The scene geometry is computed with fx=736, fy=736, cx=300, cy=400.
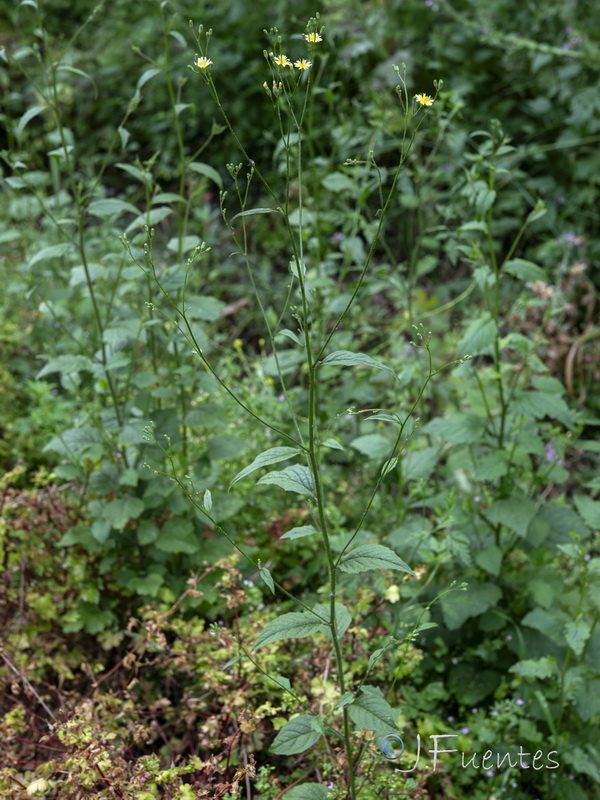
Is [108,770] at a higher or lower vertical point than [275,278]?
higher

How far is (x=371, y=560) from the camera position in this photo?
1368 mm

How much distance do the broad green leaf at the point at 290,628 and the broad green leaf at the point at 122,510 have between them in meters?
0.82

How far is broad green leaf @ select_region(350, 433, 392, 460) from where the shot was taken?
2289 mm

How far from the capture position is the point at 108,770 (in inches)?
61.9

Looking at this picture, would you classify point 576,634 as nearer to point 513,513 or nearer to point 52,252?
point 513,513

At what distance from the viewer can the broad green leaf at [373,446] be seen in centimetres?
229

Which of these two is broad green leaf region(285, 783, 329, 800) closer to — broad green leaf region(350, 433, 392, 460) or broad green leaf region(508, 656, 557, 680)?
broad green leaf region(508, 656, 557, 680)

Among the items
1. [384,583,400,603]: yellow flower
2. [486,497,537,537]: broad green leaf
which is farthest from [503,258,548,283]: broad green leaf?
[384,583,400,603]: yellow flower

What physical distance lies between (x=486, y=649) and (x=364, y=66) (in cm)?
365

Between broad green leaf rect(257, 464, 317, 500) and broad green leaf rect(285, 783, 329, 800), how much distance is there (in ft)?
2.05

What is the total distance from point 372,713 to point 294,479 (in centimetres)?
47

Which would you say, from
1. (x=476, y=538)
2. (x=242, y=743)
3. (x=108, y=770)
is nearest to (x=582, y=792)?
(x=476, y=538)

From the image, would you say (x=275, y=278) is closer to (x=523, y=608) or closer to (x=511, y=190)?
(x=511, y=190)

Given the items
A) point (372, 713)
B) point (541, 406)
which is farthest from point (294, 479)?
point (541, 406)
